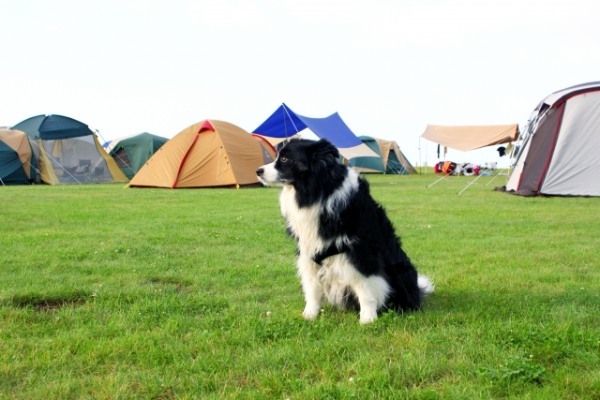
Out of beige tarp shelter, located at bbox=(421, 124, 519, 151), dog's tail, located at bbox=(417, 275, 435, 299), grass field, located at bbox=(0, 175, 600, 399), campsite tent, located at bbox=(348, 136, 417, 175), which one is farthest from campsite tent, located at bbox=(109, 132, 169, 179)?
dog's tail, located at bbox=(417, 275, 435, 299)

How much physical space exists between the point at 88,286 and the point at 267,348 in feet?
7.49

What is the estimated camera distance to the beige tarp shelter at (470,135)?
1745 cm

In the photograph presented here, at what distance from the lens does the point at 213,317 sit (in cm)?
391

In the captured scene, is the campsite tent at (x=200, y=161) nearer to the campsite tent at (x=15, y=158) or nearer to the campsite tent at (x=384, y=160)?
the campsite tent at (x=15, y=158)

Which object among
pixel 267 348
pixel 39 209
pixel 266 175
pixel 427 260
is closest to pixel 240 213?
pixel 39 209

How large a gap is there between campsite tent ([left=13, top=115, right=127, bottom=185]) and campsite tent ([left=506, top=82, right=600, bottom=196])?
58.5 feet

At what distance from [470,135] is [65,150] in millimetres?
16893

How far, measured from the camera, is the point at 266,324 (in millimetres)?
3707

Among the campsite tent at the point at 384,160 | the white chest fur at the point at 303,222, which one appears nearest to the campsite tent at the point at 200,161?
the white chest fur at the point at 303,222

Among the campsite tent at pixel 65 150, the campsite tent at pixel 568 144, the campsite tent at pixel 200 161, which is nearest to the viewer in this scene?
the campsite tent at pixel 568 144

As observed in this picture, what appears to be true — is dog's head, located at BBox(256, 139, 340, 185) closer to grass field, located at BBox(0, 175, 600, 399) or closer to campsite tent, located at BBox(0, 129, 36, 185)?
grass field, located at BBox(0, 175, 600, 399)

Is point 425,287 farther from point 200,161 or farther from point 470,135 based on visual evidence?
point 470,135

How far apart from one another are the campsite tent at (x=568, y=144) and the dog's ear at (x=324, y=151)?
12112 millimetres

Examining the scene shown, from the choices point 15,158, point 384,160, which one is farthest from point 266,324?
point 384,160
